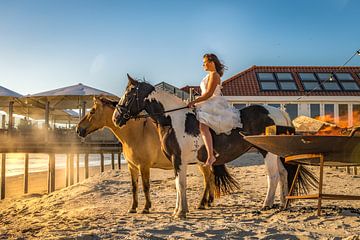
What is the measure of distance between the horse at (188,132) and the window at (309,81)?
21914 millimetres

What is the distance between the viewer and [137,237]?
5027mm

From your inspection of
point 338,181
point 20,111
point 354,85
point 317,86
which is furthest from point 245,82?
point 338,181

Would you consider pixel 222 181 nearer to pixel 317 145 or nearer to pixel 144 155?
pixel 144 155

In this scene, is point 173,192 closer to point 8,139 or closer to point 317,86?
point 8,139

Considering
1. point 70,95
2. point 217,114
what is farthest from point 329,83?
point 217,114

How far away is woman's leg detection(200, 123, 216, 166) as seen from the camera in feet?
21.7

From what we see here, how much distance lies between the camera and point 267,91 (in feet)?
90.3

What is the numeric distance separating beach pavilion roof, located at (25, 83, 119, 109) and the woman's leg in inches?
487

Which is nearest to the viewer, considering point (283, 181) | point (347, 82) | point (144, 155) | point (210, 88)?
point (210, 88)

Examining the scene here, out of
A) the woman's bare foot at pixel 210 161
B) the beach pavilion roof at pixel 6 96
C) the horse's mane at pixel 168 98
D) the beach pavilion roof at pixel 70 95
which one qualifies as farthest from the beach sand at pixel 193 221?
the beach pavilion roof at pixel 6 96

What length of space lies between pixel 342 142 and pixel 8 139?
57.3 ft

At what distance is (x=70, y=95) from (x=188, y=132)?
44.9 feet

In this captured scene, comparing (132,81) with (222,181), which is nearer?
(132,81)

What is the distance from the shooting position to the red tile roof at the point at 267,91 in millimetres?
27359
